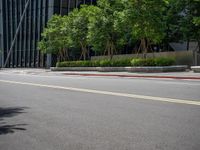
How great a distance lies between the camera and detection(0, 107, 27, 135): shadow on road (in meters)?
7.26

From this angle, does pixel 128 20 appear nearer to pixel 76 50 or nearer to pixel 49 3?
pixel 76 50

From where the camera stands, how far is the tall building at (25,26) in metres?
64.6

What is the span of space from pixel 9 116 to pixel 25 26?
63.5 metres

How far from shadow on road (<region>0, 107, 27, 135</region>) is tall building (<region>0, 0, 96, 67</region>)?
53.5 m

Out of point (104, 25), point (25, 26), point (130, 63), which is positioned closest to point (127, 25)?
point (130, 63)

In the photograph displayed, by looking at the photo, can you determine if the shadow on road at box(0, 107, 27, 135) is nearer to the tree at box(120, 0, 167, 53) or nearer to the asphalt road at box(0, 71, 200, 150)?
the asphalt road at box(0, 71, 200, 150)

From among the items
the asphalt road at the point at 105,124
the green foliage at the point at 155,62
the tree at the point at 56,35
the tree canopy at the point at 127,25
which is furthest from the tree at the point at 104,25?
the asphalt road at the point at 105,124

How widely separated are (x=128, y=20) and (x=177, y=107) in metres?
23.7

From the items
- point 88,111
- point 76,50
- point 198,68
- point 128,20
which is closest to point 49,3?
point 76,50

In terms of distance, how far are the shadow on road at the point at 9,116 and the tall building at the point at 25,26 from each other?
2106 inches

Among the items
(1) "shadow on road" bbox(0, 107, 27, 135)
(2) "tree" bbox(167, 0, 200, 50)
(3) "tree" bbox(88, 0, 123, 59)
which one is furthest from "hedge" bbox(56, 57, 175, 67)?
(1) "shadow on road" bbox(0, 107, 27, 135)

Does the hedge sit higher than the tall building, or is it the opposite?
the tall building

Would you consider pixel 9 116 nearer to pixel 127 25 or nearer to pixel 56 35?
pixel 127 25

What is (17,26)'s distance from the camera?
240ft
